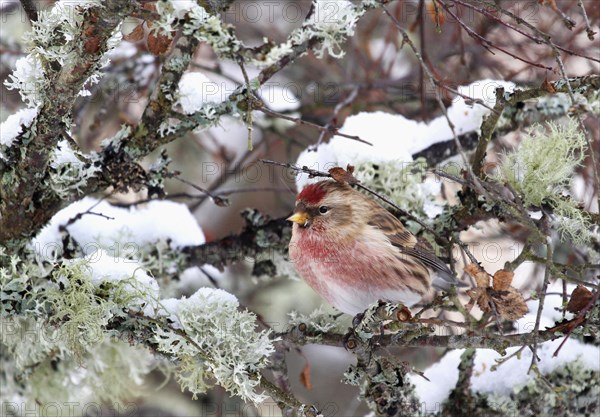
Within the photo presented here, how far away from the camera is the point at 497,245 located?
205 inches

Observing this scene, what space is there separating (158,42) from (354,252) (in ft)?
3.98

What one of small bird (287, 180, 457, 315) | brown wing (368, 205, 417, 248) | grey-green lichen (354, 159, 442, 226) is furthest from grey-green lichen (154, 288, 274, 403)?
grey-green lichen (354, 159, 442, 226)

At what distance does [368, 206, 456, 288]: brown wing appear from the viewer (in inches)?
132

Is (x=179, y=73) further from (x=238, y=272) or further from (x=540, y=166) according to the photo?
(x=238, y=272)

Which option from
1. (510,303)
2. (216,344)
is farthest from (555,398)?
(216,344)

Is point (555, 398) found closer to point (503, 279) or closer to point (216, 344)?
point (503, 279)

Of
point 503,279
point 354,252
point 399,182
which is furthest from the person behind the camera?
point 399,182

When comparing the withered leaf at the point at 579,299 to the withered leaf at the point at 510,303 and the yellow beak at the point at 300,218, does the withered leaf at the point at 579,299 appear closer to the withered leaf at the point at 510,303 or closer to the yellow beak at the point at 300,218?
the withered leaf at the point at 510,303

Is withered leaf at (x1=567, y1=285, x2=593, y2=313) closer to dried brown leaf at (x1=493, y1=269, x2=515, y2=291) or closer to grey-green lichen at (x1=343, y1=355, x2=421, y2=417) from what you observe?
dried brown leaf at (x1=493, y1=269, x2=515, y2=291)

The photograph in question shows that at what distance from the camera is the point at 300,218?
332 centimetres

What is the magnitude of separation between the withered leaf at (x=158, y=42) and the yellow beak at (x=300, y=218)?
0.96m

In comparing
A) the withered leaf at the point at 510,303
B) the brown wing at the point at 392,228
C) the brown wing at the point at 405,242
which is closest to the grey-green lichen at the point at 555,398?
the brown wing at the point at 405,242

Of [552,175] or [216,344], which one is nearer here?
[216,344]

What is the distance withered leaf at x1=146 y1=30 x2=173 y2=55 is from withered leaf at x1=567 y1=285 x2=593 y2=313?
1662 mm
